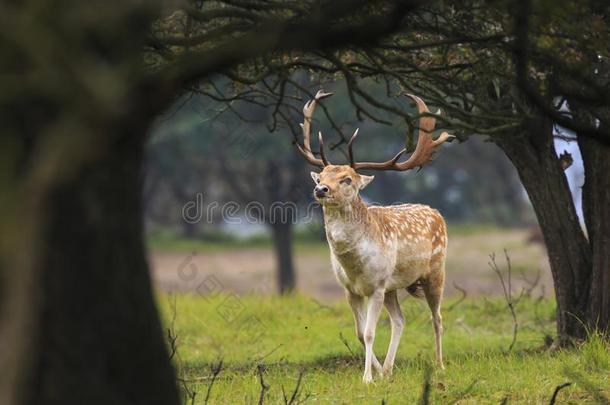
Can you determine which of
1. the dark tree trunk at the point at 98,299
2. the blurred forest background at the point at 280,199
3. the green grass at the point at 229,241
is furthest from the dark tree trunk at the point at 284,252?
the dark tree trunk at the point at 98,299

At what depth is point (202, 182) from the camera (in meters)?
39.1

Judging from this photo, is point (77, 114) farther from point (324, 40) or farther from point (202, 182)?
point (202, 182)

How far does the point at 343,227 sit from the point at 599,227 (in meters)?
2.23

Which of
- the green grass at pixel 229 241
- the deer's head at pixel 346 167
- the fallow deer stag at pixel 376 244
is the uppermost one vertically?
the deer's head at pixel 346 167

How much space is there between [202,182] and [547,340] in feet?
97.8

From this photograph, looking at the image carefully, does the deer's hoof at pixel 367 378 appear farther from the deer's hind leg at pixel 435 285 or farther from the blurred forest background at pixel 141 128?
the deer's hind leg at pixel 435 285

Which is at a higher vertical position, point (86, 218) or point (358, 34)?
point (358, 34)

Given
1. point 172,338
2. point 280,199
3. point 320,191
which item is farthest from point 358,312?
point 280,199

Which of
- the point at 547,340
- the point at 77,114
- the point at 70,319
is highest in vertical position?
the point at 77,114

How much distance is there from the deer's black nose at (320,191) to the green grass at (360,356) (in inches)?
58.2

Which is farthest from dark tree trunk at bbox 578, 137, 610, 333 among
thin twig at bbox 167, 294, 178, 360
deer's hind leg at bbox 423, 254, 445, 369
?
thin twig at bbox 167, 294, 178, 360

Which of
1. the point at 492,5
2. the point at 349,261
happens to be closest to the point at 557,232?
the point at 349,261

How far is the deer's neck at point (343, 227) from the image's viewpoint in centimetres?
903

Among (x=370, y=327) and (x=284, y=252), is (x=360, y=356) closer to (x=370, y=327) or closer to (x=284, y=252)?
(x=370, y=327)
